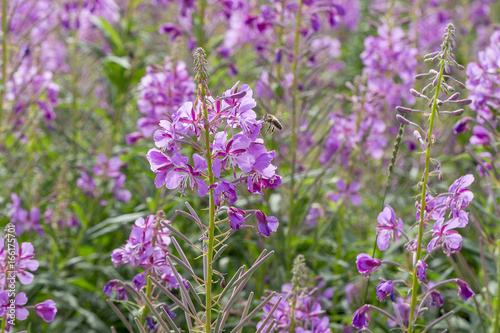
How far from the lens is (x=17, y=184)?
344 centimetres

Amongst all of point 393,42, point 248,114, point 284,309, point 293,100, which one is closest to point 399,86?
point 393,42

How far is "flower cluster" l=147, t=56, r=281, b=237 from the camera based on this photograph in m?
1.57

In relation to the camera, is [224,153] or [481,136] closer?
[224,153]

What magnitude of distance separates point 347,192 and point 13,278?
2322mm

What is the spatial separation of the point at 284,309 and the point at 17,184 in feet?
6.83

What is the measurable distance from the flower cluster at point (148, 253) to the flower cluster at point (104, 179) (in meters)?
1.61

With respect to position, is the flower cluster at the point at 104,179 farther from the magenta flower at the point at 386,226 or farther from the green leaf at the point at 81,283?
the magenta flower at the point at 386,226

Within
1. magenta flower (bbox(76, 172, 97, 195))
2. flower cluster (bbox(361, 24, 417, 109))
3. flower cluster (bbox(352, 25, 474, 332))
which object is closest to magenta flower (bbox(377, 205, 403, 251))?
flower cluster (bbox(352, 25, 474, 332))

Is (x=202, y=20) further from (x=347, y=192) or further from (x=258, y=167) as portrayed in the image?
(x=258, y=167)

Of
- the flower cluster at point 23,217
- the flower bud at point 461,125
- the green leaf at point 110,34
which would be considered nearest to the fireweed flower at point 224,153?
the flower bud at point 461,125

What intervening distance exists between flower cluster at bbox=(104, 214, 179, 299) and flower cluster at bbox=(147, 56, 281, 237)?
0.31 metres

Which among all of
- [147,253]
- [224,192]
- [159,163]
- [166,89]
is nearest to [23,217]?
[166,89]

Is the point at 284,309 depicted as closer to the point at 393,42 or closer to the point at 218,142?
the point at 218,142

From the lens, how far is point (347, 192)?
362 cm
